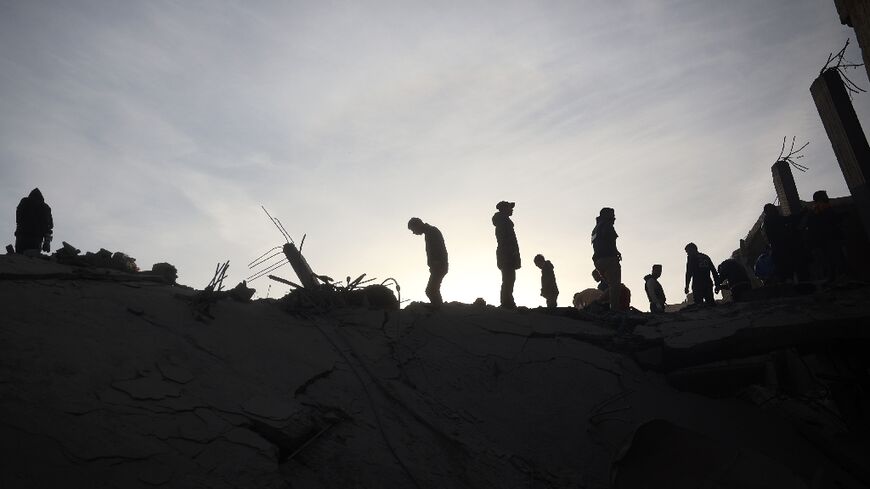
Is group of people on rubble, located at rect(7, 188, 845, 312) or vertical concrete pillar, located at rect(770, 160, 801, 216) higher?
vertical concrete pillar, located at rect(770, 160, 801, 216)

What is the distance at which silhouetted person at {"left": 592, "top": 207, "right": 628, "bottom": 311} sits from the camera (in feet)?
22.3

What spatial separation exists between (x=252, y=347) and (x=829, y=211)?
753cm

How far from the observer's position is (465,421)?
346 centimetres

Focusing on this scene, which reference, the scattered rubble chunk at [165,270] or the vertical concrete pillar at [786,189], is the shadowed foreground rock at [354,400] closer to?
the scattered rubble chunk at [165,270]

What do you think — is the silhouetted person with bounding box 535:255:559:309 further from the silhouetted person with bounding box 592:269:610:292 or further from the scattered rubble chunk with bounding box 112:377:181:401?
the scattered rubble chunk with bounding box 112:377:181:401

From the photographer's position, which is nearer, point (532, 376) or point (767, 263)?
point (532, 376)

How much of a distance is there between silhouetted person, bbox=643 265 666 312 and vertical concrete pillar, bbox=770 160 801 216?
491 centimetres

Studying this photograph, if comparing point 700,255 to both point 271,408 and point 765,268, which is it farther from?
point 271,408

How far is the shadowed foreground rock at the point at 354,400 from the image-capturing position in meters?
2.26

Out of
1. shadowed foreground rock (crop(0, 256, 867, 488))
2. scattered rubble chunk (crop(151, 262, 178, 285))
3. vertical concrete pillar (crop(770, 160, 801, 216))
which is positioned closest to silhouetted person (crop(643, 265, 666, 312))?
shadowed foreground rock (crop(0, 256, 867, 488))

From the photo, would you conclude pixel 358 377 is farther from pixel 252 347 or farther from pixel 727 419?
pixel 727 419

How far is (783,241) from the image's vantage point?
750cm

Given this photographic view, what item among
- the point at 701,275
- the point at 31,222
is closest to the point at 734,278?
the point at 701,275

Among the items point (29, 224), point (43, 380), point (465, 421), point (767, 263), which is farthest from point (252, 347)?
point (767, 263)
